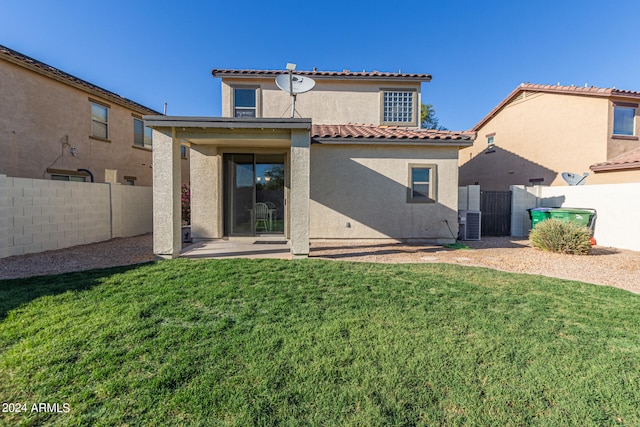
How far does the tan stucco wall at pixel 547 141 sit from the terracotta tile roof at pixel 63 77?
21.6 metres

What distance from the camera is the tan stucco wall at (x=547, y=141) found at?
14.3 metres

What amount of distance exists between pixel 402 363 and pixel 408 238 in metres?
7.86

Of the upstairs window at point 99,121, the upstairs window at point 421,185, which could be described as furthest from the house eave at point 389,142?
the upstairs window at point 99,121

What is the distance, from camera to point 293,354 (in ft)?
11.1

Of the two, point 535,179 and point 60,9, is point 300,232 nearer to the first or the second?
point 60,9

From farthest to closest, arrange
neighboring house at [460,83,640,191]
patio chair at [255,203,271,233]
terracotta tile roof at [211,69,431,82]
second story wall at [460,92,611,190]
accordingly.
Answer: second story wall at [460,92,611,190]
neighboring house at [460,83,640,191]
terracotta tile roof at [211,69,431,82]
patio chair at [255,203,271,233]

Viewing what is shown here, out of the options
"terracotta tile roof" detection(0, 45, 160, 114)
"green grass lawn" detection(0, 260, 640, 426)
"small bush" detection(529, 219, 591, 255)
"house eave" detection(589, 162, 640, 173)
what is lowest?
"green grass lawn" detection(0, 260, 640, 426)

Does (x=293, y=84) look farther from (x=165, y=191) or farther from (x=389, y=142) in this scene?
(x=165, y=191)

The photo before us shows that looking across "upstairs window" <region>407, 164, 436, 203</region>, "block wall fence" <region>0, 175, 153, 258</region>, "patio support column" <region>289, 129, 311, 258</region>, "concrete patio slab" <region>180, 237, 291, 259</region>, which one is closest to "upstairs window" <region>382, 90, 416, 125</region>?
"upstairs window" <region>407, 164, 436, 203</region>

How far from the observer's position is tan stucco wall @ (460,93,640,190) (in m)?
14.3

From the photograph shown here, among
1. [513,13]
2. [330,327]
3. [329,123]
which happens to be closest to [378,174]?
[329,123]

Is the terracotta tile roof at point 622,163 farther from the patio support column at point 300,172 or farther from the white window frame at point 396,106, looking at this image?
the patio support column at point 300,172

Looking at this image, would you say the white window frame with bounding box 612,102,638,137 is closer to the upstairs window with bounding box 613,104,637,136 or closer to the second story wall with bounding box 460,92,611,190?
the upstairs window with bounding box 613,104,637,136

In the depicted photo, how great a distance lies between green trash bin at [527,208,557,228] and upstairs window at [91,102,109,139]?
65.4 ft
